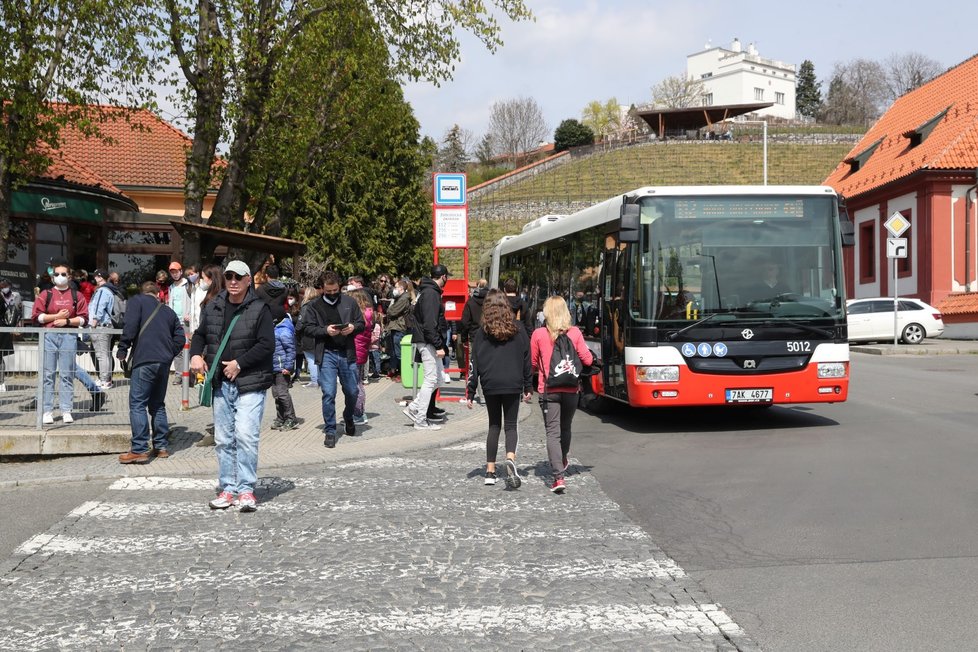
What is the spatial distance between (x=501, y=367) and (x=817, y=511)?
2797mm

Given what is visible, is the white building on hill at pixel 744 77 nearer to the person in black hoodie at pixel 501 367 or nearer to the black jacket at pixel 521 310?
the black jacket at pixel 521 310

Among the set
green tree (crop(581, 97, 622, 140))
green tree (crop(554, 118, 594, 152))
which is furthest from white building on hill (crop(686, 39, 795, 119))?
green tree (crop(554, 118, 594, 152))

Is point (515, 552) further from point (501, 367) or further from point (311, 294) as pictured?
point (311, 294)

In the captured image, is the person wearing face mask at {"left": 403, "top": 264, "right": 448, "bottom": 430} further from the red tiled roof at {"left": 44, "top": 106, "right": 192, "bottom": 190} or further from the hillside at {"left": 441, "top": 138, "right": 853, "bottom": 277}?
the hillside at {"left": 441, "top": 138, "right": 853, "bottom": 277}

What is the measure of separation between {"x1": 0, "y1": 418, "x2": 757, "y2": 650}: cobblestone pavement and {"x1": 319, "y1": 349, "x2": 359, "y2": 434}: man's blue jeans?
251cm

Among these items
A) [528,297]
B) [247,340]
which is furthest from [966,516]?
[528,297]

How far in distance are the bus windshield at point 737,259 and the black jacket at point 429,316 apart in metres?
2.41

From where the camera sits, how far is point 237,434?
24.8 ft

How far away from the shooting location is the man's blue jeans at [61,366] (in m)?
10.0

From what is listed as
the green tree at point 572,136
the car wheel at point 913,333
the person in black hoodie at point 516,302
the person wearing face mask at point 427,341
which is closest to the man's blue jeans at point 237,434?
the person wearing face mask at point 427,341

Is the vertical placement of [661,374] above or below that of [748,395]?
above

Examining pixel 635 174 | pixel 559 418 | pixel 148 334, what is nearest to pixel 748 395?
pixel 559 418

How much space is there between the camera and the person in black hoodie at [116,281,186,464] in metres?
9.59

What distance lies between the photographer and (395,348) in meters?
18.8
